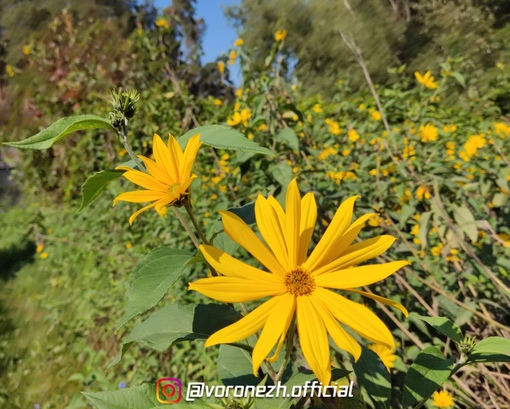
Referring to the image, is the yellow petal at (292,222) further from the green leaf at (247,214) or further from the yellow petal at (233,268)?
the green leaf at (247,214)

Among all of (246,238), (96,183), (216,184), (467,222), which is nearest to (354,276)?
(246,238)

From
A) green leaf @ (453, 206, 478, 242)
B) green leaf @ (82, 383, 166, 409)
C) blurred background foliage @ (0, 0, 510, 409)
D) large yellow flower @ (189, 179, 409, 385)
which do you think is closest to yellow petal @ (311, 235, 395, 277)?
large yellow flower @ (189, 179, 409, 385)

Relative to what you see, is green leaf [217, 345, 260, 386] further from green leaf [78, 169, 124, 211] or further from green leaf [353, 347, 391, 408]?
green leaf [78, 169, 124, 211]

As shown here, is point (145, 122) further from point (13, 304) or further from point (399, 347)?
point (399, 347)

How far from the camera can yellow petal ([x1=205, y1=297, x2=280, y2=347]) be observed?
1.21ft

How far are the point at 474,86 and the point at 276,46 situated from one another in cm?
482

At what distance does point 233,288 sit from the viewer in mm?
399

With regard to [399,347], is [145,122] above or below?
above

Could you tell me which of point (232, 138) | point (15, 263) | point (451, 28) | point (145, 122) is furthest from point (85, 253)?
point (451, 28)

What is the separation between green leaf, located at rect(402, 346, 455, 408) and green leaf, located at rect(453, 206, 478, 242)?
0.66 m

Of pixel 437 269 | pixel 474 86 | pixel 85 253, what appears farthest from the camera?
pixel 474 86

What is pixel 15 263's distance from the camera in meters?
3.88

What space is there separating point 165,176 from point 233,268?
159mm

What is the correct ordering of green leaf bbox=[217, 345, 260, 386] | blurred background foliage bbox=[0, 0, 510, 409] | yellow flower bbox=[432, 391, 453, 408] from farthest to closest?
blurred background foliage bbox=[0, 0, 510, 409] < yellow flower bbox=[432, 391, 453, 408] < green leaf bbox=[217, 345, 260, 386]
